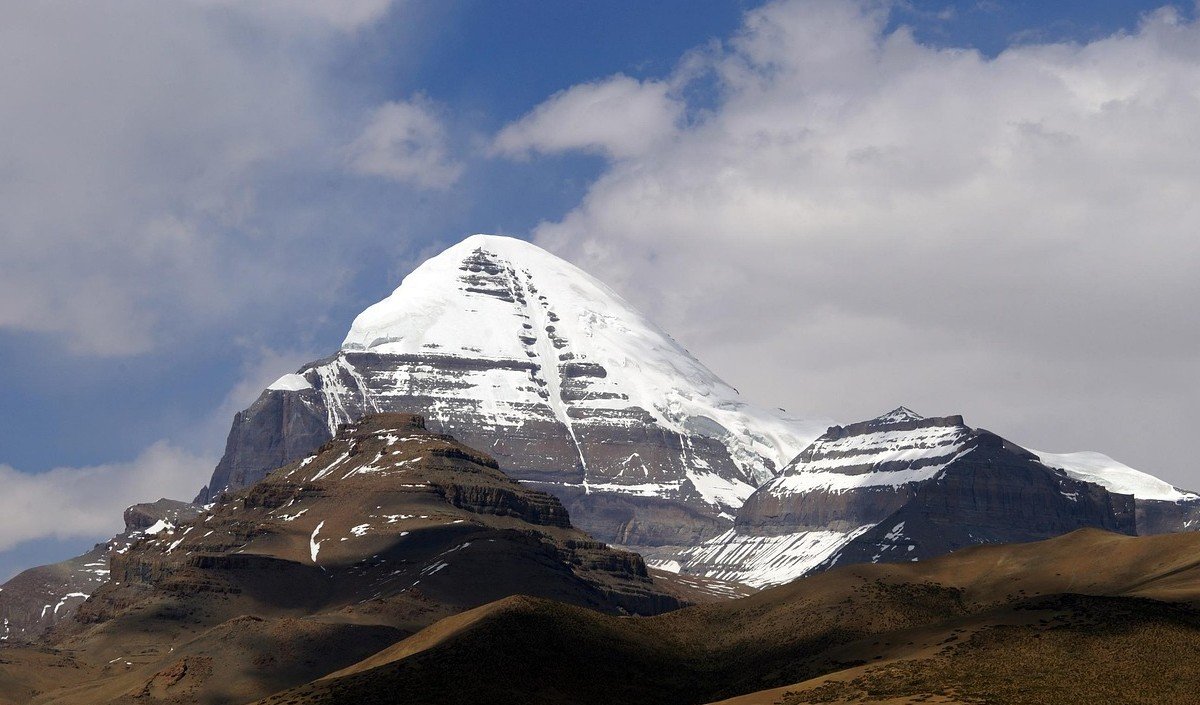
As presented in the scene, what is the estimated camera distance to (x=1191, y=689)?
13812 cm

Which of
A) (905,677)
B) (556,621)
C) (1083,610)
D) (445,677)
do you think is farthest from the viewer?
(556,621)

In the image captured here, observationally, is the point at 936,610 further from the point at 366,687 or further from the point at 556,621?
the point at 366,687

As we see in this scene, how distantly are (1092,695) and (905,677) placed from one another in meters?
15.5

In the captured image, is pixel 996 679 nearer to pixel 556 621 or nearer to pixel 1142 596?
pixel 1142 596

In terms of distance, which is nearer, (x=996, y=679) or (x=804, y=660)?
(x=996, y=679)

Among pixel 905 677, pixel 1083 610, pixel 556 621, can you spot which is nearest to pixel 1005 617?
pixel 1083 610

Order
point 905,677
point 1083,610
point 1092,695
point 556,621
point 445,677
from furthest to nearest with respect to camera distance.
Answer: point 556,621
point 445,677
point 1083,610
point 905,677
point 1092,695

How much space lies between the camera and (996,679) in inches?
5635

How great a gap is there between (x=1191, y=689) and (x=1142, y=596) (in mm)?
32560

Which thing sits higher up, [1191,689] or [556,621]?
[556,621]

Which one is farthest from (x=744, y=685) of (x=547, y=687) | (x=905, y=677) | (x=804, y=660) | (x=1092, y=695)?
(x=1092, y=695)

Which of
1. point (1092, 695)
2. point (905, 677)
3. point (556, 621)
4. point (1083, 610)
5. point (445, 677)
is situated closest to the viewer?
point (1092, 695)

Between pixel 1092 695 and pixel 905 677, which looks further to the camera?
pixel 905 677

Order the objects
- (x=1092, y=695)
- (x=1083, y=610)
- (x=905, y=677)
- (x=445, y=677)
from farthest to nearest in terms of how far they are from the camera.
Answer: (x=445, y=677) → (x=1083, y=610) → (x=905, y=677) → (x=1092, y=695)
